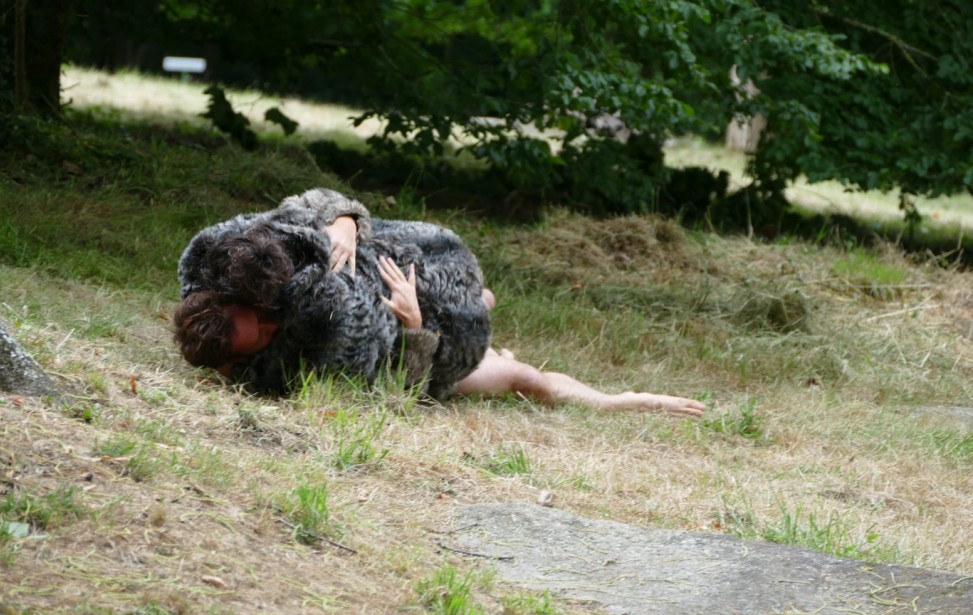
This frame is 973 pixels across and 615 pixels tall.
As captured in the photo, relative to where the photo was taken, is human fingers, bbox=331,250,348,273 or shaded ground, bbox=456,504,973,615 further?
human fingers, bbox=331,250,348,273

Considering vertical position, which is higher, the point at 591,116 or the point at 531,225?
the point at 591,116

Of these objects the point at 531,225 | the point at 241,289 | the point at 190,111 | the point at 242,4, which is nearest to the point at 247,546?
the point at 241,289

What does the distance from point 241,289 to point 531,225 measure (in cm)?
588

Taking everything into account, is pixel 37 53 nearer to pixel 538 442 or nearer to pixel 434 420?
pixel 434 420

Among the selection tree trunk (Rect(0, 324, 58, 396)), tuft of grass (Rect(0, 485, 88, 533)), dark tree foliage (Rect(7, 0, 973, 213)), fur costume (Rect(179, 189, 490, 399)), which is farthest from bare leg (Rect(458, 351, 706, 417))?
dark tree foliage (Rect(7, 0, 973, 213))

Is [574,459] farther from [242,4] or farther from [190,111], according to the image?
[190,111]

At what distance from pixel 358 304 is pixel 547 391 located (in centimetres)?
142

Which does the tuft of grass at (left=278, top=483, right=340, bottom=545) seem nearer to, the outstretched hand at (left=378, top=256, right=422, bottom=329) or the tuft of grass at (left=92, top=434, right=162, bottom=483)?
the tuft of grass at (left=92, top=434, right=162, bottom=483)

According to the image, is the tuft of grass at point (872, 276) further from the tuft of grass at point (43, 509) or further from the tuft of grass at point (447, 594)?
the tuft of grass at point (43, 509)

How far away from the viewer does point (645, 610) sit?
11.3 ft

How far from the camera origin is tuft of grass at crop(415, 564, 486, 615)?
3.20m

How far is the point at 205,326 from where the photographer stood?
4996 millimetres

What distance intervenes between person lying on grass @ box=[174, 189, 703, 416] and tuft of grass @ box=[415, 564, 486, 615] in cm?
191

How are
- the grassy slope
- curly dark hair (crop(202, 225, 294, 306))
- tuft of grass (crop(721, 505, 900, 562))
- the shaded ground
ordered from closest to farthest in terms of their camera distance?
1. the grassy slope
2. the shaded ground
3. tuft of grass (crop(721, 505, 900, 562))
4. curly dark hair (crop(202, 225, 294, 306))
